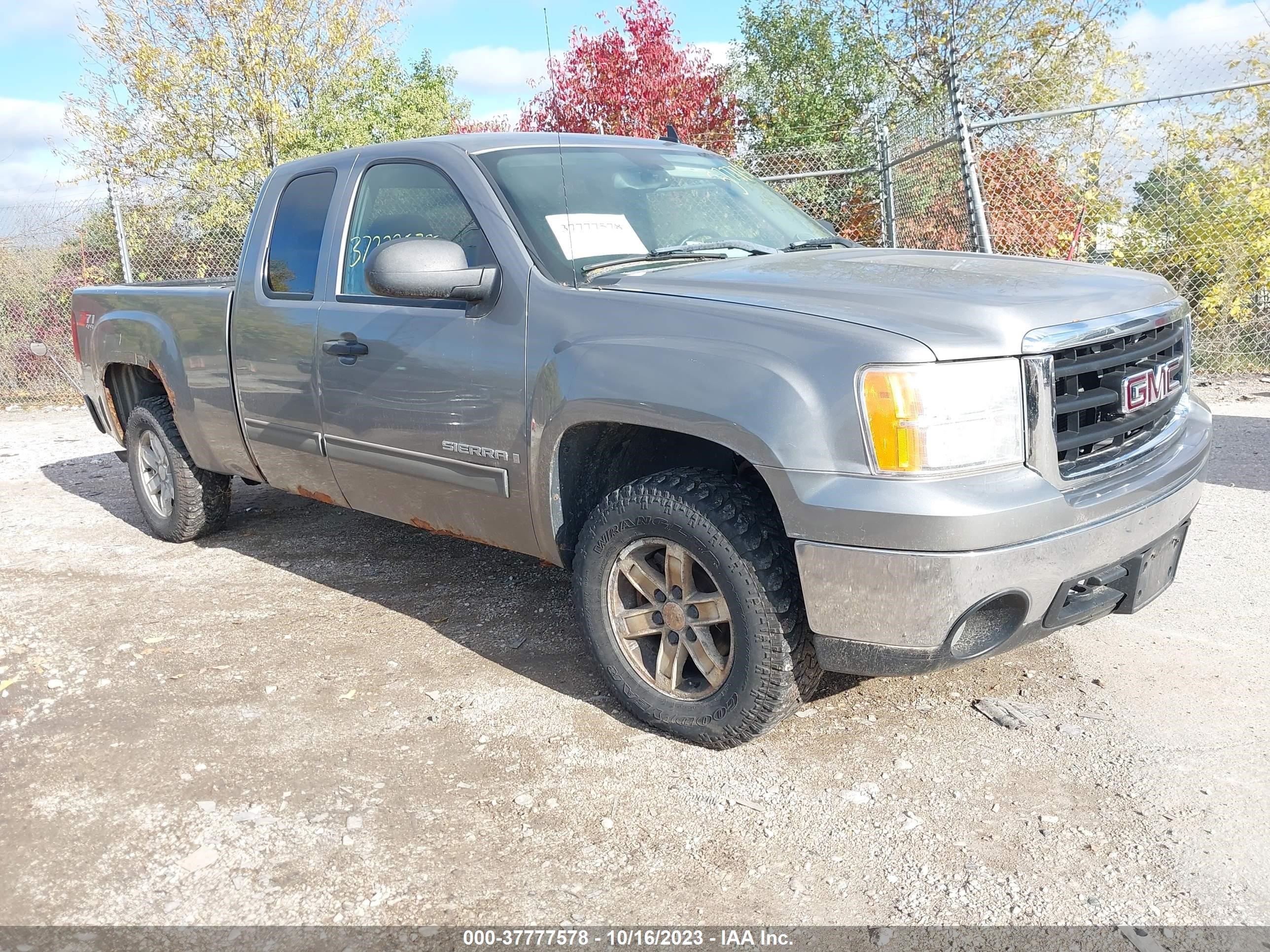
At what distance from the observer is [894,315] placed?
2742mm

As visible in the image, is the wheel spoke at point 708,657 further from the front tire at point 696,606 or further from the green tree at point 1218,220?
the green tree at point 1218,220

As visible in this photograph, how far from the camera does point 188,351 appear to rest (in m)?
5.04

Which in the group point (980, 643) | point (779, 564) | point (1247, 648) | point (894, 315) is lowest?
point (1247, 648)

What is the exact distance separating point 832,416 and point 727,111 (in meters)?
14.5

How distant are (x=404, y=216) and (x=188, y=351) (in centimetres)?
166

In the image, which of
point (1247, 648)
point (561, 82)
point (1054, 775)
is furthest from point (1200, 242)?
point (561, 82)

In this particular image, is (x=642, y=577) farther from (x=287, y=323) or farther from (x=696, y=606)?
(x=287, y=323)

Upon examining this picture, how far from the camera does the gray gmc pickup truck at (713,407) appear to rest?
8.70 ft

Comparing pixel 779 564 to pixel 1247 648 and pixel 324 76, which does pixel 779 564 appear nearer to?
pixel 1247 648

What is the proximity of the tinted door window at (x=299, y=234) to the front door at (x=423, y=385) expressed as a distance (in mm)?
212

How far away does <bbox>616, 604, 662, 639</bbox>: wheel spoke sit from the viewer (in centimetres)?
328

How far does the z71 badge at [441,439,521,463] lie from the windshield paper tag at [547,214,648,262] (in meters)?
0.67

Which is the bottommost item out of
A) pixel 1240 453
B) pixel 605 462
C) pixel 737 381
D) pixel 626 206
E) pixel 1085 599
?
pixel 1240 453

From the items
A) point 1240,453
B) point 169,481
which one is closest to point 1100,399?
point 1240,453
